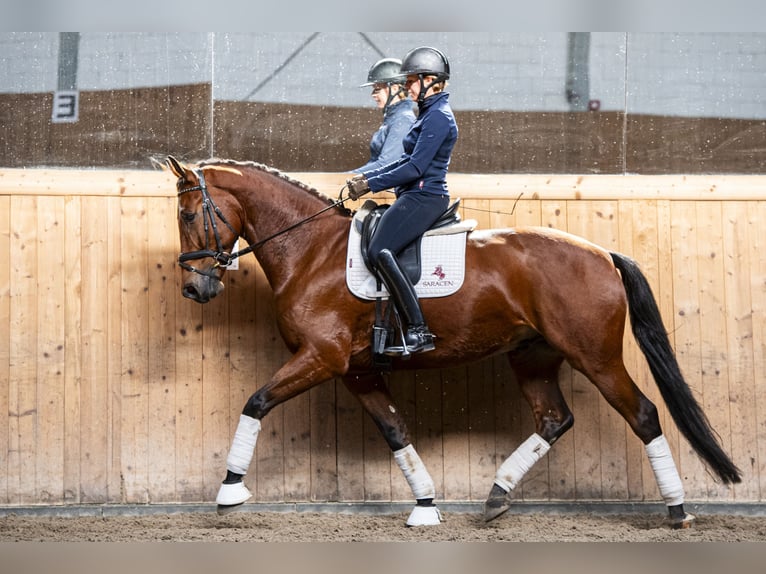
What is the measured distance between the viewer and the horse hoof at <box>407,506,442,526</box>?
477 centimetres

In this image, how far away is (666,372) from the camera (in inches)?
186

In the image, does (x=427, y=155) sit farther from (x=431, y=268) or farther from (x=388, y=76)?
(x=388, y=76)

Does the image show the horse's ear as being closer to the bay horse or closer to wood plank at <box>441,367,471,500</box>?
the bay horse

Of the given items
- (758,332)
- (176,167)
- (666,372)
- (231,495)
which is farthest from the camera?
(758,332)

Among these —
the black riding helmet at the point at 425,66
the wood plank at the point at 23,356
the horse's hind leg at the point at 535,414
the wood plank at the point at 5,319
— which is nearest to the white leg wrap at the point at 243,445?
the horse's hind leg at the point at 535,414

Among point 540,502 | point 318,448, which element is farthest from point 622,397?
point 318,448

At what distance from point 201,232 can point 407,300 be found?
1179mm

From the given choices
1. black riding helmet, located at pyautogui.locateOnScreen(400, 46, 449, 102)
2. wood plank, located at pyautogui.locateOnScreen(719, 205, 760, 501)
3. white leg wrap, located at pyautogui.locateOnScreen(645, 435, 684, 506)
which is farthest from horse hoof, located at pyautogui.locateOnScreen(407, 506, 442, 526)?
black riding helmet, located at pyautogui.locateOnScreen(400, 46, 449, 102)

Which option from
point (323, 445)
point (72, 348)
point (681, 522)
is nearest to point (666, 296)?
point (681, 522)

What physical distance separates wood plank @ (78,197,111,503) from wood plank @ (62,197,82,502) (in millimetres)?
22

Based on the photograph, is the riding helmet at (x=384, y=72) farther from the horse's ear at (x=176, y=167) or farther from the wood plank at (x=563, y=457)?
the wood plank at (x=563, y=457)

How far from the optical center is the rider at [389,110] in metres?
5.00

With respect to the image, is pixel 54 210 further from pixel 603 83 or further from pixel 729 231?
pixel 729 231

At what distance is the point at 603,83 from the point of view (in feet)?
17.9
